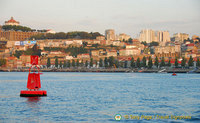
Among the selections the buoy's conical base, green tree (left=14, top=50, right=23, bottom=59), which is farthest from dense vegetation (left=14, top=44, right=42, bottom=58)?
the buoy's conical base

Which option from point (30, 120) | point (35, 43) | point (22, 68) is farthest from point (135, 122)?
point (35, 43)

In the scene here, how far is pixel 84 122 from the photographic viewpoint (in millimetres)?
18281

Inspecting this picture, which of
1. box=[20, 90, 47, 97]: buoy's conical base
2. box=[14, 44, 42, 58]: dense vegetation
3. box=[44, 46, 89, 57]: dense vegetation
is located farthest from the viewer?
box=[44, 46, 89, 57]: dense vegetation

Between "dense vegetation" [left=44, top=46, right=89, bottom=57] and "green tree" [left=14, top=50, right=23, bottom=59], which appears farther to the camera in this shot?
"dense vegetation" [left=44, top=46, right=89, bottom=57]

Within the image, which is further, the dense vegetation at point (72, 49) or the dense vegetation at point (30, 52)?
the dense vegetation at point (72, 49)

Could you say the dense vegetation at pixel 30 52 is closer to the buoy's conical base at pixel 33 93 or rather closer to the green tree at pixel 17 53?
the green tree at pixel 17 53

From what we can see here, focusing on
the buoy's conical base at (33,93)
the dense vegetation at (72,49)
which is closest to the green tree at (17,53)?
the dense vegetation at (72,49)

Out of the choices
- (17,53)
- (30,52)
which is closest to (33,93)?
(17,53)

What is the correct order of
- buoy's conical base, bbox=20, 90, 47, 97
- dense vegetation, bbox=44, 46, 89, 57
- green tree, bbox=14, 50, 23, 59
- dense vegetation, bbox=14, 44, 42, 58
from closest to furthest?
buoy's conical base, bbox=20, 90, 47, 97
green tree, bbox=14, 50, 23, 59
dense vegetation, bbox=14, 44, 42, 58
dense vegetation, bbox=44, 46, 89, 57

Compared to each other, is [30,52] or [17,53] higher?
[30,52]

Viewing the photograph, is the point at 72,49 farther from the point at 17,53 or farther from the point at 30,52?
the point at 17,53

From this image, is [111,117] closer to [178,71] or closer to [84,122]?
[84,122]

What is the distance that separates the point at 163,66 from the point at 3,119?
102 m

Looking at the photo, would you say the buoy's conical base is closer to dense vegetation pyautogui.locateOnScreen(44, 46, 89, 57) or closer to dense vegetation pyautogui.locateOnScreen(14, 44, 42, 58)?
dense vegetation pyautogui.locateOnScreen(44, 46, 89, 57)
